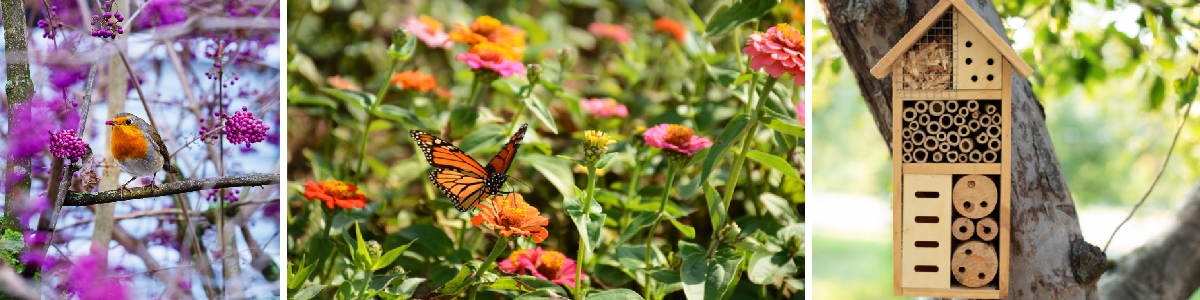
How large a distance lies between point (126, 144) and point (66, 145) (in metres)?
0.06

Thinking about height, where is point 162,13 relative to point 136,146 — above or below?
above

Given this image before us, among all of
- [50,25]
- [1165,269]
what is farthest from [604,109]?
[1165,269]

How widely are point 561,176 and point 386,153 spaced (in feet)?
1.98

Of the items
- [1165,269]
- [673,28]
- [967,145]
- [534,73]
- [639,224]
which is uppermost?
[673,28]

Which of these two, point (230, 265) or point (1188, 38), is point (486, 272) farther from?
point (1188, 38)

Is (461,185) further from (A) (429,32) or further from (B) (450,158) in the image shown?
(A) (429,32)

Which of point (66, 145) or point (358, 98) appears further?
point (358, 98)

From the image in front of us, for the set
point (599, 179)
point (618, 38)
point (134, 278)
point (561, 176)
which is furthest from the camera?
point (618, 38)

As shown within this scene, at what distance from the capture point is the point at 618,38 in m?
1.55

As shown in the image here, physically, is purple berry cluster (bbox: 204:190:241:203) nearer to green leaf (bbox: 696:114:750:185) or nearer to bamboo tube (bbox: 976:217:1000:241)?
green leaf (bbox: 696:114:750:185)

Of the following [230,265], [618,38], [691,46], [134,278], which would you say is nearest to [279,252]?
[230,265]

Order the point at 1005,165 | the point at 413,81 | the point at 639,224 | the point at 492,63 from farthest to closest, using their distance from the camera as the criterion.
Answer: the point at 413,81, the point at 492,63, the point at 639,224, the point at 1005,165

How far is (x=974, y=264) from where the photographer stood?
0.73 m

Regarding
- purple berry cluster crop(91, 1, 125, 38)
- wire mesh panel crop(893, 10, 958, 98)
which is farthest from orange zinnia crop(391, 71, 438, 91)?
wire mesh panel crop(893, 10, 958, 98)
